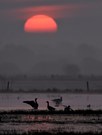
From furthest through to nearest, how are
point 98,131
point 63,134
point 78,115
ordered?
point 78,115 < point 98,131 < point 63,134

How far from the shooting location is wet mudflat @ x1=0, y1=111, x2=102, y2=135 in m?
30.1

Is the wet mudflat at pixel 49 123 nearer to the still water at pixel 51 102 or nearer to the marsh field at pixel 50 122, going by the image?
the marsh field at pixel 50 122

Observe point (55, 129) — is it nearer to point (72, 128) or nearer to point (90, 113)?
point (72, 128)

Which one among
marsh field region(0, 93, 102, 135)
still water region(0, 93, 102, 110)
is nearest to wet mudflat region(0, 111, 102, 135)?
marsh field region(0, 93, 102, 135)

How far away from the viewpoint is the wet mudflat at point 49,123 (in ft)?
98.9

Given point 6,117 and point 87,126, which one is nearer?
point 87,126

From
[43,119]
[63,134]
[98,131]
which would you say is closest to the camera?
[63,134]

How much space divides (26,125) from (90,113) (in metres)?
8.66

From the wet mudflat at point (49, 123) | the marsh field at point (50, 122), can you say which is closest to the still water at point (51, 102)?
the marsh field at point (50, 122)

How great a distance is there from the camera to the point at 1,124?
1310 inches

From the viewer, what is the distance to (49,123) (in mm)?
33969

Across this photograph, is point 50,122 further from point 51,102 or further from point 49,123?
point 51,102

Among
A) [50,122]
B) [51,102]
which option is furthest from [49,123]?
[51,102]

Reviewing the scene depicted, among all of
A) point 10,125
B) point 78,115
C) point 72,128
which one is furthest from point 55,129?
point 78,115
